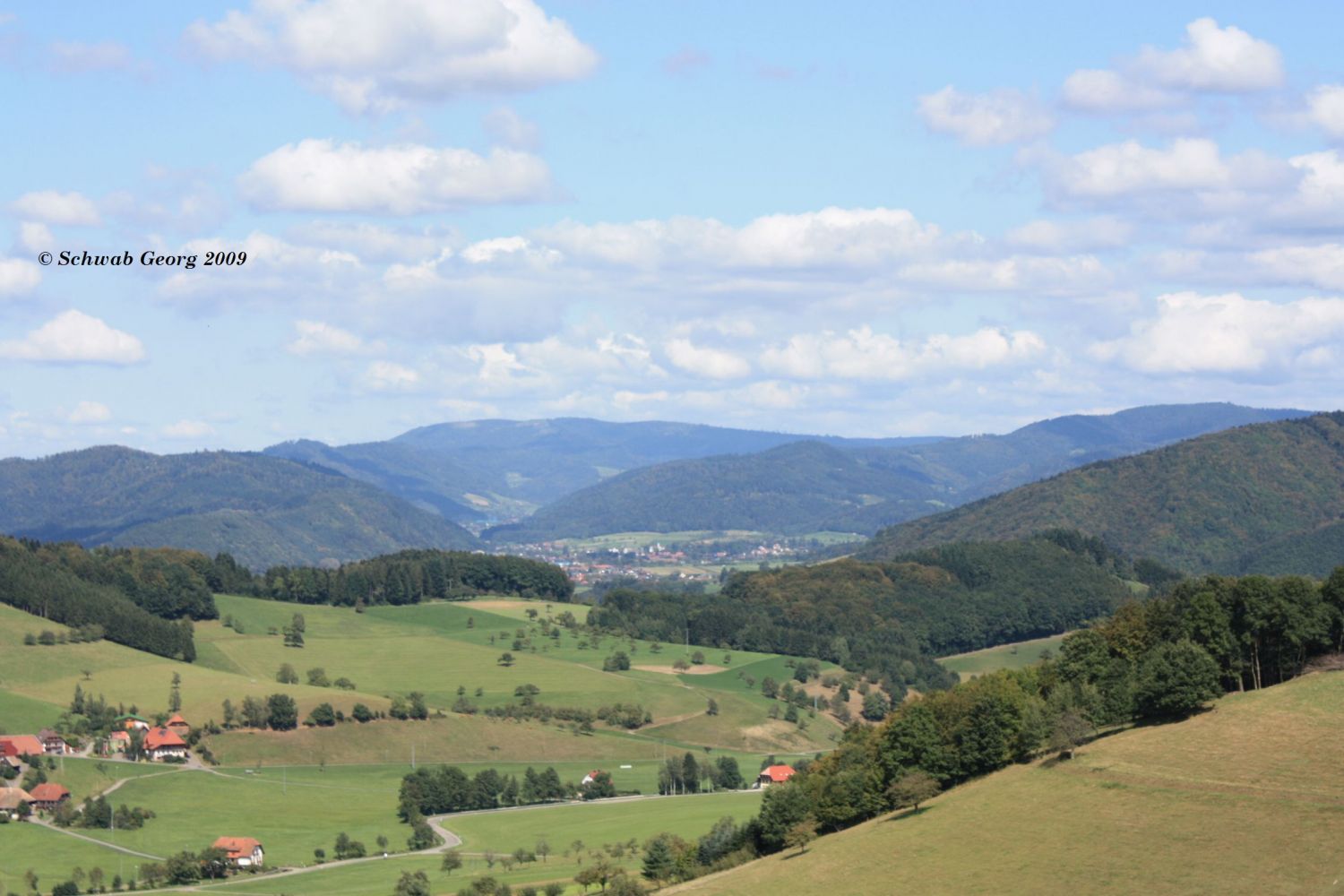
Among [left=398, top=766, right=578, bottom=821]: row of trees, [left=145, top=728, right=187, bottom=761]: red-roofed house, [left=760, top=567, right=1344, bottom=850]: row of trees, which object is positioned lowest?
[left=398, top=766, right=578, bottom=821]: row of trees

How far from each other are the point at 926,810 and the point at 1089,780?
12056 millimetres

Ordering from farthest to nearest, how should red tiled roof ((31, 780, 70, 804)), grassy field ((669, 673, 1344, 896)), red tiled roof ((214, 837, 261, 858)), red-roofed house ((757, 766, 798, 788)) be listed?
red-roofed house ((757, 766, 798, 788)), red tiled roof ((31, 780, 70, 804)), red tiled roof ((214, 837, 261, 858)), grassy field ((669, 673, 1344, 896))

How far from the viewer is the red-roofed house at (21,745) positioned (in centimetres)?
17450

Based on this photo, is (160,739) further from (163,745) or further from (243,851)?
(243,851)

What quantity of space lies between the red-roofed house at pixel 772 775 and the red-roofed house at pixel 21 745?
262 feet

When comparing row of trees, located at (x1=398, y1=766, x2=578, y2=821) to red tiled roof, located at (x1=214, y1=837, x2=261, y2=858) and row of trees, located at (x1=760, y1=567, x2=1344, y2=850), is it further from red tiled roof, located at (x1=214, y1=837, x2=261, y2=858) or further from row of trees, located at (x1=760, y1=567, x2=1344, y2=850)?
row of trees, located at (x1=760, y1=567, x2=1344, y2=850)

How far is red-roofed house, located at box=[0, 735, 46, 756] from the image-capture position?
6870 inches

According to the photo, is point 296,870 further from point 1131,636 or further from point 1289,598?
point 1289,598

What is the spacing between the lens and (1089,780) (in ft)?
344

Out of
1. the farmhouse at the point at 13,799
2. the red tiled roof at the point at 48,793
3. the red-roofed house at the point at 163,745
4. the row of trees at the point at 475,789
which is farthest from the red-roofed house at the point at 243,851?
the red-roofed house at the point at 163,745

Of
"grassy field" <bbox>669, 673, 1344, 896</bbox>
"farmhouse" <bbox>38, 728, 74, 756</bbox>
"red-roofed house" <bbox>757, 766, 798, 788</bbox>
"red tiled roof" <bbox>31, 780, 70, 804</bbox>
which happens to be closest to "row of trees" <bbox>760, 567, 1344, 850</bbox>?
"grassy field" <bbox>669, 673, 1344, 896</bbox>

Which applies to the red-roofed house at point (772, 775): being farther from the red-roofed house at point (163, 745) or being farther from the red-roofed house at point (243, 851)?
the red-roofed house at point (163, 745)

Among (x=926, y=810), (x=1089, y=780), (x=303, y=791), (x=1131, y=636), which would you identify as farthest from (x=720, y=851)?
(x=303, y=791)

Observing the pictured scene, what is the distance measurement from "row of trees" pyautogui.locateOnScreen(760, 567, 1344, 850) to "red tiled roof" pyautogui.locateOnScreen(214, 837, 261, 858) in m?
53.7
